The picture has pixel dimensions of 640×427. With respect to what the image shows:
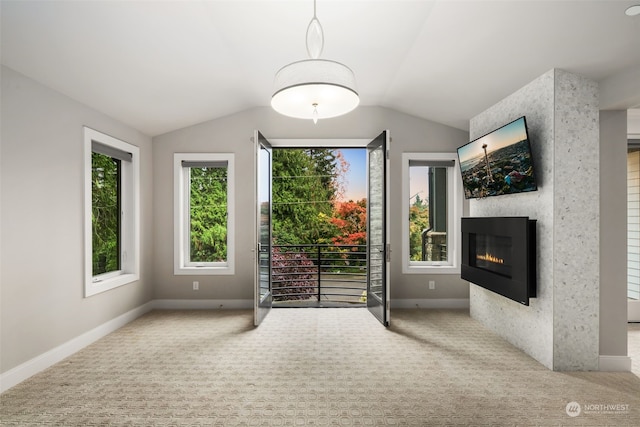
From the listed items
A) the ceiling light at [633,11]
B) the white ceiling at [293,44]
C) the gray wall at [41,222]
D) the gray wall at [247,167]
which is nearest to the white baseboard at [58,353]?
the gray wall at [41,222]

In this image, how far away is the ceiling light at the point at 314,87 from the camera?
5.96ft

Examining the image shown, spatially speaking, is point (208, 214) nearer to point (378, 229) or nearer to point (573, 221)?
point (378, 229)

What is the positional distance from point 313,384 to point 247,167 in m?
3.09

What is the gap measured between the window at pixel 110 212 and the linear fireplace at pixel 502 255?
4.04 metres

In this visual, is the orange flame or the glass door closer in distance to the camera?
the orange flame

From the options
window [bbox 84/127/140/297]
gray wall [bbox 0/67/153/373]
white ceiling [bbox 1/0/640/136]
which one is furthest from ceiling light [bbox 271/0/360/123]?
window [bbox 84/127/140/297]

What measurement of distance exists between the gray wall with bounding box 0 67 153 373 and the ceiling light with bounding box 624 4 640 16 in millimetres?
4209

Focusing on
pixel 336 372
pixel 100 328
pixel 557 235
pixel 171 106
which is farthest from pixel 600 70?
pixel 100 328

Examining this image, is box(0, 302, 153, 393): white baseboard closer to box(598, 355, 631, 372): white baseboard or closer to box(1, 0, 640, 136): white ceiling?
box(1, 0, 640, 136): white ceiling

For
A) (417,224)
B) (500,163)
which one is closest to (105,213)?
(417,224)

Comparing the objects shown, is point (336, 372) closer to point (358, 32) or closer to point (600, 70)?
point (358, 32)

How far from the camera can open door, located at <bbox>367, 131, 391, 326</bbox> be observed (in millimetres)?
4020

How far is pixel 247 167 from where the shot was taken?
4.80 metres

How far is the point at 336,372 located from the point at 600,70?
3182mm
